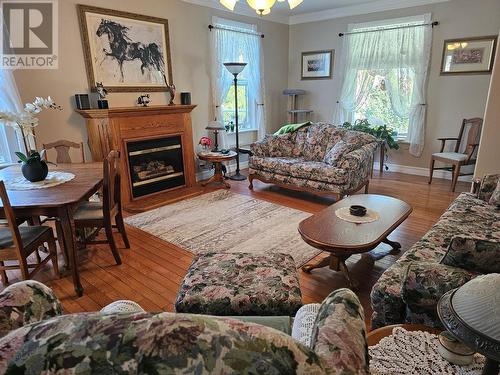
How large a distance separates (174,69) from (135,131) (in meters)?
1.16

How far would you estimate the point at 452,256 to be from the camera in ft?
4.53

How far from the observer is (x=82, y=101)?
11.6 ft

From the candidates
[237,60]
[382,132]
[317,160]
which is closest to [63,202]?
[317,160]

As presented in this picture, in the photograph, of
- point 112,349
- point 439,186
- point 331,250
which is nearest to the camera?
point 112,349

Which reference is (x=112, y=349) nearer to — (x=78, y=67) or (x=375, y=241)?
(x=375, y=241)

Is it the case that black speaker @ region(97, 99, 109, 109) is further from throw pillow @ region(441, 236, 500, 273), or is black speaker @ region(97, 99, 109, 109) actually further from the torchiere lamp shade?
throw pillow @ region(441, 236, 500, 273)

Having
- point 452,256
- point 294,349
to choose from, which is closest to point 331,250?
point 452,256

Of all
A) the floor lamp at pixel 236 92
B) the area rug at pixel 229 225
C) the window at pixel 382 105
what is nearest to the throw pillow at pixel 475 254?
the area rug at pixel 229 225

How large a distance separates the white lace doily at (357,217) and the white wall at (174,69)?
10.0ft

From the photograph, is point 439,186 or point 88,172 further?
point 439,186

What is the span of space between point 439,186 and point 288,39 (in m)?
3.81

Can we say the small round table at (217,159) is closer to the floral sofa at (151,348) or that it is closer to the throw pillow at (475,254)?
the throw pillow at (475,254)

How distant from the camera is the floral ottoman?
1468mm

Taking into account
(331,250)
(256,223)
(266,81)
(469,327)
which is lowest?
(256,223)
